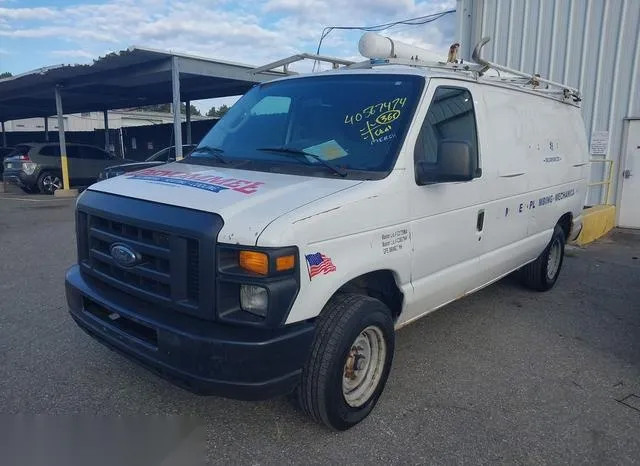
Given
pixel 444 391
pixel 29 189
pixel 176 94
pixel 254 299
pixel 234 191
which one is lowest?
pixel 29 189

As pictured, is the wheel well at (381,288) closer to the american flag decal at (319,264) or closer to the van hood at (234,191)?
the american flag decal at (319,264)

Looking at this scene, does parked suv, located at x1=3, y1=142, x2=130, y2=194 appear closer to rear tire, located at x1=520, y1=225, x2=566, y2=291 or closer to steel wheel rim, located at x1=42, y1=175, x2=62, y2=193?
steel wheel rim, located at x1=42, y1=175, x2=62, y2=193

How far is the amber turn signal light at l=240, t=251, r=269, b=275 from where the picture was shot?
8.15 feet

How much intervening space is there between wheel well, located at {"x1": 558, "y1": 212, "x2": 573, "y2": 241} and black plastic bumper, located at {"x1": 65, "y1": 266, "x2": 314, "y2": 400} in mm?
4454

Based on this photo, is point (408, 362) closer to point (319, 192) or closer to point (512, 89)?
point (319, 192)

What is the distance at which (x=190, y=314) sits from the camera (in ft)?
8.70

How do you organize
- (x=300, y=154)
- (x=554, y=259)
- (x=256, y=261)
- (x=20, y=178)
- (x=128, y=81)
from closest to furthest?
(x=256, y=261) → (x=300, y=154) → (x=554, y=259) → (x=128, y=81) → (x=20, y=178)

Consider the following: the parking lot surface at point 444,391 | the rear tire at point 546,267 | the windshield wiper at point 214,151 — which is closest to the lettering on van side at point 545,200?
the rear tire at point 546,267

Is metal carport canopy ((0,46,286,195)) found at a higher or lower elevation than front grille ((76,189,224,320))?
higher

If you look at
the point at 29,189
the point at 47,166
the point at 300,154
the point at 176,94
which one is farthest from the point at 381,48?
the point at 29,189

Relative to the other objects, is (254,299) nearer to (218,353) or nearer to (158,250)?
(218,353)

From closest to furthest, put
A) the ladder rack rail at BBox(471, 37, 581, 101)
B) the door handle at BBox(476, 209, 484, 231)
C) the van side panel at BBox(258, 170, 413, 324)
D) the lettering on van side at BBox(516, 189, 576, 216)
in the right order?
the van side panel at BBox(258, 170, 413, 324) < the door handle at BBox(476, 209, 484, 231) < the ladder rack rail at BBox(471, 37, 581, 101) < the lettering on van side at BBox(516, 189, 576, 216)

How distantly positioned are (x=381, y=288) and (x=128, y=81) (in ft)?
49.6

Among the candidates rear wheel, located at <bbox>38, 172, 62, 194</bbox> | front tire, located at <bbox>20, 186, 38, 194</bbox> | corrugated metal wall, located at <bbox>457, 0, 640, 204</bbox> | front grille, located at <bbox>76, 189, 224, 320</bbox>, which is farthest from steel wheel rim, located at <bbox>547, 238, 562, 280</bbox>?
front tire, located at <bbox>20, 186, 38, 194</bbox>
